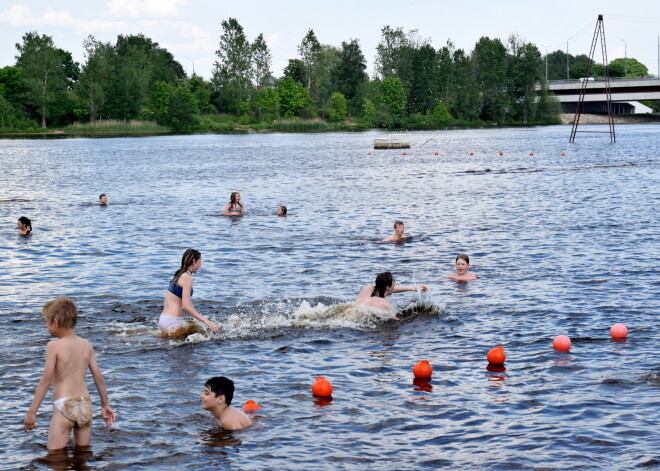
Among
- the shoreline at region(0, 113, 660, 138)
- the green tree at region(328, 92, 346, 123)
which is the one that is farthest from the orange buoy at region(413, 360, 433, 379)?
the green tree at region(328, 92, 346, 123)

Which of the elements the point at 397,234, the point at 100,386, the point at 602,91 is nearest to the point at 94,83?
the point at 602,91

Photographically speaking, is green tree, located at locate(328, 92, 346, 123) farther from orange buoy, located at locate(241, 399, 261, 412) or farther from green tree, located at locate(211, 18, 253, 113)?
orange buoy, located at locate(241, 399, 261, 412)

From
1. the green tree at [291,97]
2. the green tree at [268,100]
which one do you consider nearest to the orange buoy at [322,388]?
the green tree at [268,100]

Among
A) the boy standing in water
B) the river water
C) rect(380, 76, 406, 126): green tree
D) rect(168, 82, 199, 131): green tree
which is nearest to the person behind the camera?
the boy standing in water

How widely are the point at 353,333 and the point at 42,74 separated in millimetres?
142246

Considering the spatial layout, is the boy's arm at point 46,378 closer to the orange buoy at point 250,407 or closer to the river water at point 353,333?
the river water at point 353,333

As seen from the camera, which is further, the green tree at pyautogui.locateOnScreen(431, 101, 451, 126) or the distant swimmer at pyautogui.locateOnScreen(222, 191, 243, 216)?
the green tree at pyautogui.locateOnScreen(431, 101, 451, 126)

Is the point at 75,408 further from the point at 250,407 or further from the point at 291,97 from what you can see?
the point at 291,97

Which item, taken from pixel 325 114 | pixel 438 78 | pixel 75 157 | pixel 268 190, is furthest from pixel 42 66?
pixel 268 190

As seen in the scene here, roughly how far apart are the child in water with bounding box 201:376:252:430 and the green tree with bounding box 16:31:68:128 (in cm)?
14163

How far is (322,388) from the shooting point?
12344 mm

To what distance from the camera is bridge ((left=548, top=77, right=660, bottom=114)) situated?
582 feet

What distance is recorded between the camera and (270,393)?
12.6 meters

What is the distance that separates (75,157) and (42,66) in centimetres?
7051
